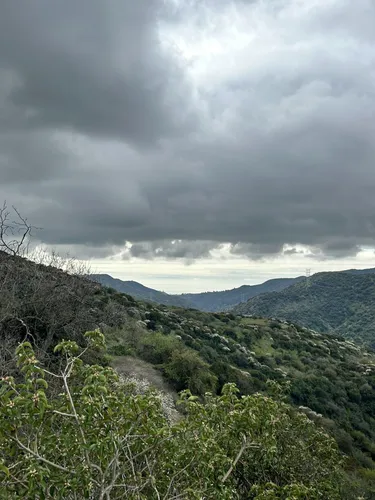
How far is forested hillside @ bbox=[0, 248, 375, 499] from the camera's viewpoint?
815 cm

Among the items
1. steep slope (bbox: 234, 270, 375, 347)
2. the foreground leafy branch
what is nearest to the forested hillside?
the foreground leafy branch

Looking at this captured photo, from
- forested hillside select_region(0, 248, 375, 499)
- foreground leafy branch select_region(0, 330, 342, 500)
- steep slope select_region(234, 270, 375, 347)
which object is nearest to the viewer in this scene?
foreground leafy branch select_region(0, 330, 342, 500)

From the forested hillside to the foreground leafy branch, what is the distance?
7 centimetres

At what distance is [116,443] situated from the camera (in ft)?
14.7

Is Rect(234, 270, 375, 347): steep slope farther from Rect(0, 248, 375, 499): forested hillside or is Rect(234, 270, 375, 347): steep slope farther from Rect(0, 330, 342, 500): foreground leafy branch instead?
Rect(0, 330, 342, 500): foreground leafy branch

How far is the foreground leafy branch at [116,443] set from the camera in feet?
12.8

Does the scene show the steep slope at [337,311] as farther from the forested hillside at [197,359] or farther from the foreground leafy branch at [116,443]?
the foreground leafy branch at [116,443]

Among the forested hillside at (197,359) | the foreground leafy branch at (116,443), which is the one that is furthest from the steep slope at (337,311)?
the foreground leafy branch at (116,443)

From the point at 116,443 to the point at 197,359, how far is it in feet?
61.5

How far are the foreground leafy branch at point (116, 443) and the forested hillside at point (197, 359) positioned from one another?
7cm

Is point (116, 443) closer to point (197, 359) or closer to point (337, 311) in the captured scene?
point (197, 359)

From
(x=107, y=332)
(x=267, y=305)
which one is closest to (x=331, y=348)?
(x=107, y=332)

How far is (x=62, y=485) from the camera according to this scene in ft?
13.0

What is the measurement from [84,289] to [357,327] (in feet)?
435
